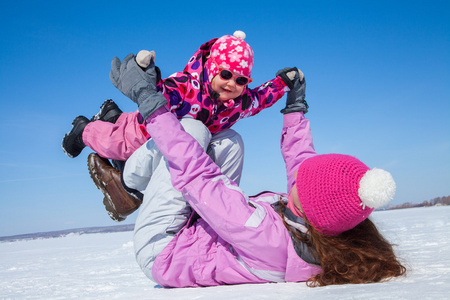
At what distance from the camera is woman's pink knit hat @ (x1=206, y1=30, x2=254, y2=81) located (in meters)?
2.92

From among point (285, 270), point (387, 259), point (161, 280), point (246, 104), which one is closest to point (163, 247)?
point (161, 280)

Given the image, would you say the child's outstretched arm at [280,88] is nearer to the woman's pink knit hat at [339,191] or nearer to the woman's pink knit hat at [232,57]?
the woman's pink knit hat at [232,57]

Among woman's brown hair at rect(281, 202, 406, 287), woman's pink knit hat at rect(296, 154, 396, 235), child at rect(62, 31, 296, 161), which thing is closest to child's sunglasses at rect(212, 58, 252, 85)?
child at rect(62, 31, 296, 161)

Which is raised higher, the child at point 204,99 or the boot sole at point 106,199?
the child at point 204,99

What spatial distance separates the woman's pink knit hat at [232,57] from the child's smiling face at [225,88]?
0.23 ft

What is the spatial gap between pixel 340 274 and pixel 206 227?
70 cm

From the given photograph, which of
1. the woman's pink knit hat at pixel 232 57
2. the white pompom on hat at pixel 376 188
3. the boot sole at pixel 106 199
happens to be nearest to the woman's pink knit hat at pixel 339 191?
the white pompom on hat at pixel 376 188

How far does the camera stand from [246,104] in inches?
119

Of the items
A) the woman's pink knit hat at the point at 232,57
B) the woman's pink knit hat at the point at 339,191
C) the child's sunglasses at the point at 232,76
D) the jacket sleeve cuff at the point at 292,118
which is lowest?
the jacket sleeve cuff at the point at 292,118

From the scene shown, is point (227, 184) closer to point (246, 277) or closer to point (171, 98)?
point (246, 277)

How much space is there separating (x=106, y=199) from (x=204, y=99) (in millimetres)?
1115

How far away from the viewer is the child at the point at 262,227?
1.46 m

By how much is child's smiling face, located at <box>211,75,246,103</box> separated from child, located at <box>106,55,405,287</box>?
3.48ft

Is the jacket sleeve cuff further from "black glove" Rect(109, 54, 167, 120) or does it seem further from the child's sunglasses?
"black glove" Rect(109, 54, 167, 120)
